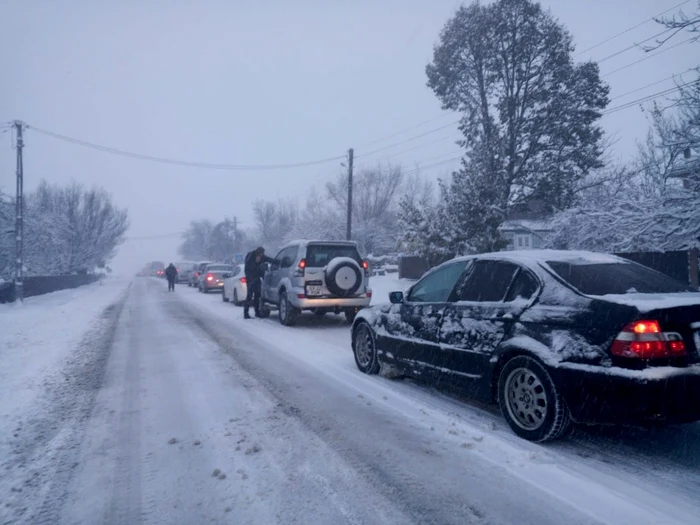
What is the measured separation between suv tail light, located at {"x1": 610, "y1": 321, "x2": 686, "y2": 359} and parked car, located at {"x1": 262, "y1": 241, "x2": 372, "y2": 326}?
26.2ft

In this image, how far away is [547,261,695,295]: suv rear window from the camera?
4.29m

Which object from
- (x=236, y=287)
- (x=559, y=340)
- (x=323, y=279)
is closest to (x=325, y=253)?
(x=323, y=279)

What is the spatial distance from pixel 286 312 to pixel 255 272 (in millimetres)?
2015

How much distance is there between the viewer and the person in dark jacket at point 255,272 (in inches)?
533

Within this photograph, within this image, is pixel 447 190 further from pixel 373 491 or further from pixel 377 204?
pixel 377 204

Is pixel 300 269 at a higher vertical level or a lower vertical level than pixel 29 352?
higher

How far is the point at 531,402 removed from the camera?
14.1ft

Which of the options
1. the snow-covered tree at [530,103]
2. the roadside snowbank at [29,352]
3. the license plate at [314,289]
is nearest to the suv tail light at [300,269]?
the license plate at [314,289]

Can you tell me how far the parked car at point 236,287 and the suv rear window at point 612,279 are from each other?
1412cm

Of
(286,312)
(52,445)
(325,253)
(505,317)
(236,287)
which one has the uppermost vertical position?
(325,253)

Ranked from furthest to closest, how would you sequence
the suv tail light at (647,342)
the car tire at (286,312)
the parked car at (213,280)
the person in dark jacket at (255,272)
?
the parked car at (213,280) → the person in dark jacket at (255,272) → the car tire at (286,312) → the suv tail light at (647,342)

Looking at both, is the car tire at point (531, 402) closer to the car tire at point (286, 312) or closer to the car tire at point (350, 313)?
the car tire at point (350, 313)

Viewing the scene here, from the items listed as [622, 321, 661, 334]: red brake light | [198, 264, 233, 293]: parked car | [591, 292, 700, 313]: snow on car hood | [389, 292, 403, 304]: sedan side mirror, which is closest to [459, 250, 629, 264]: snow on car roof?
[591, 292, 700, 313]: snow on car hood

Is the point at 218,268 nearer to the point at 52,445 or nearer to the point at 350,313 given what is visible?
the point at 350,313
